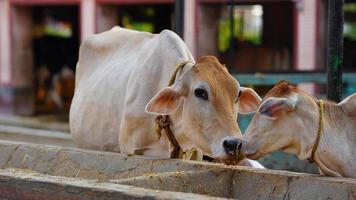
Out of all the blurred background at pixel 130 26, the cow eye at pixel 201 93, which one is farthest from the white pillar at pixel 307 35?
the cow eye at pixel 201 93

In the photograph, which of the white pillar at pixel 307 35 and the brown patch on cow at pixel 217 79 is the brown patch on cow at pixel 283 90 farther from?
the white pillar at pixel 307 35

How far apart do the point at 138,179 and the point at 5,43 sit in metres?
11.7

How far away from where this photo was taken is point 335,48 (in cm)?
606

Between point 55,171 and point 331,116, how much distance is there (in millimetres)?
1895

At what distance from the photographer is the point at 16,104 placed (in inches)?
624

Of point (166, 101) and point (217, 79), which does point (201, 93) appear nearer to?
point (217, 79)

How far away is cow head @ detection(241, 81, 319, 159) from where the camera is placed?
16.1ft

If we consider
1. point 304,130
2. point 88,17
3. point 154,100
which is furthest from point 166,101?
point 88,17

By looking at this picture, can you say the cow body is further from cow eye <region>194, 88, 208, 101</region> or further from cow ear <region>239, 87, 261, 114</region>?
cow ear <region>239, 87, 261, 114</region>

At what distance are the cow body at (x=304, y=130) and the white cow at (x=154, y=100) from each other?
17 centimetres

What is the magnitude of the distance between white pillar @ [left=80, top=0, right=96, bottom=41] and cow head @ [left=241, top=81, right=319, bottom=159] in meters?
9.99

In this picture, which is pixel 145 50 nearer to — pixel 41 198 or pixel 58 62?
pixel 41 198

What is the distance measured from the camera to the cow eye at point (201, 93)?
528 cm

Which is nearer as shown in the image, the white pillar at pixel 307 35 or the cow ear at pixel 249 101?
the cow ear at pixel 249 101
